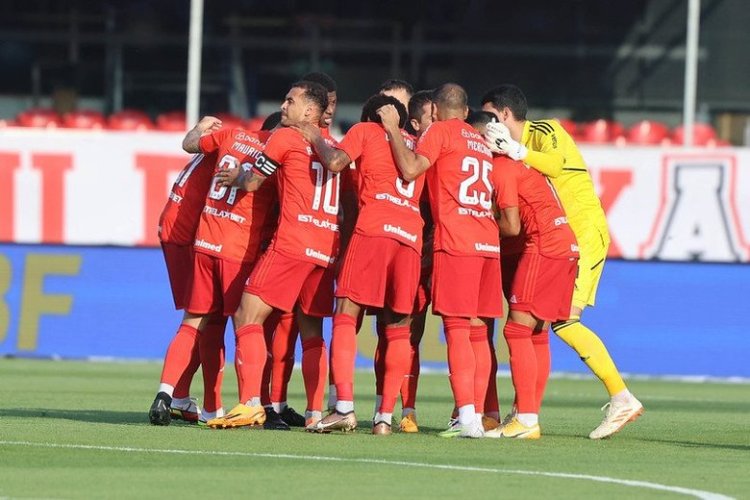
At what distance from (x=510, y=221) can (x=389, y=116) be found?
0.95m

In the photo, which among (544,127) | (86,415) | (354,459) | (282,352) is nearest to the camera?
(354,459)

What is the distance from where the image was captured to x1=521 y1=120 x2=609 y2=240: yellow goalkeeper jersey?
10.0 m

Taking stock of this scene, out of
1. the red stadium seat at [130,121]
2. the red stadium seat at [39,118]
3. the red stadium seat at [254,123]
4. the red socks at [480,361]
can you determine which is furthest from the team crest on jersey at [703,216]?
the red socks at [480,361]

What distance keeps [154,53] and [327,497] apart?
16593 mm

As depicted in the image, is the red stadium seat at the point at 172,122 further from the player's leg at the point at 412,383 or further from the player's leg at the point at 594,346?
the player's leg at the point at 594,346

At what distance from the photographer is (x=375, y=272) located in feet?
31.0

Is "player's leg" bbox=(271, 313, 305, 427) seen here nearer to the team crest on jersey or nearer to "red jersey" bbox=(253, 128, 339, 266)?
"red jersey" bbox=(253, 128, 339, 266)

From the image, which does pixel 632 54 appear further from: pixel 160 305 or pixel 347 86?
pixel 160 305

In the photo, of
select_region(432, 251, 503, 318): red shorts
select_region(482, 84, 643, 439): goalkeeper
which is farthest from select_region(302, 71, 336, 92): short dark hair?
select_region(432, 251, 503, 318): red shorts

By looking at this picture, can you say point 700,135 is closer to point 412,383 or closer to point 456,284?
point 412,383

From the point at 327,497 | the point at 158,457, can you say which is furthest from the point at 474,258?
the point at 327,497

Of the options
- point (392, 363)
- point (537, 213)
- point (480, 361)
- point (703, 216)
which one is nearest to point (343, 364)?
point (392, 363)

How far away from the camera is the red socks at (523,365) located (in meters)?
9.48

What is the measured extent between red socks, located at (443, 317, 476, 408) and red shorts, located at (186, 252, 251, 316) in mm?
1381
